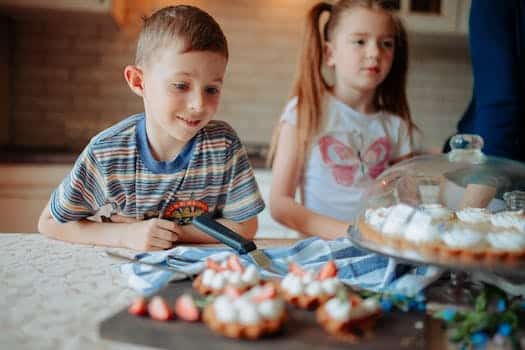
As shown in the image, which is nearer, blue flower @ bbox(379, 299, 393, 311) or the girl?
blue flower @ bbox(379, 299, 393, 311)

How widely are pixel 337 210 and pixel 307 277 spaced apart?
2.87 ft

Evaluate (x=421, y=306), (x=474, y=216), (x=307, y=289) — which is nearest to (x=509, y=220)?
(x=474, y=216)

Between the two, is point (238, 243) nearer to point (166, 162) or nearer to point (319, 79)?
point (166, 162)

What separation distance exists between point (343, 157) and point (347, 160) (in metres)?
0.01

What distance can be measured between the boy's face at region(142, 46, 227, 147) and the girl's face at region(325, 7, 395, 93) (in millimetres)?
542

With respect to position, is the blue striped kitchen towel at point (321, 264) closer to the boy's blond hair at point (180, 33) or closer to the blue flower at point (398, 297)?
the blue flower at point (398, 297)

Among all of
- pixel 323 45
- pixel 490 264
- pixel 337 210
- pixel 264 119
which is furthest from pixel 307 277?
pixel 264 119

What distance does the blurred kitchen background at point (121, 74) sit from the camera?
8.69ft

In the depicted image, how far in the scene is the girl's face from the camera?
1453mm

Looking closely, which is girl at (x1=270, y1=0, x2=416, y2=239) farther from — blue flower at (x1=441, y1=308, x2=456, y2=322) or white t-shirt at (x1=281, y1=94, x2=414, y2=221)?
blue flower at (x1=441, y1=308, x2=456, y2=322)

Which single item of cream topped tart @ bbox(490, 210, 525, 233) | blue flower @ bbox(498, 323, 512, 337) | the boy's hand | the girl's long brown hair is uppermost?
the girl's long brown hair

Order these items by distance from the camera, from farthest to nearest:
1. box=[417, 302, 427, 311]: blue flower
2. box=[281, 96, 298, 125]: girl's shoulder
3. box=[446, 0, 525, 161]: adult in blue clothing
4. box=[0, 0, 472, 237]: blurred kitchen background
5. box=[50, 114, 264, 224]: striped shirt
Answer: box=[0, 0, 472, 237]: blurred kitchen background → box=[281, 96, 298, 125]: girl's shoulder → box=[446, 0, 525, 161]: adult in blue clothing → box=[50, 114, 264, 224]: striped shirt → box=[417, 302, 427, 311]: blue flower

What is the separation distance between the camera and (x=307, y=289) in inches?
27.3

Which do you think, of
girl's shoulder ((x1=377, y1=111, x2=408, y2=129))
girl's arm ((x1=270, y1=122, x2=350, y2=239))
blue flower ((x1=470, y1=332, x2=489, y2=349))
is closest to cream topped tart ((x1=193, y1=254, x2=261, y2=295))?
blue flower ((x1=470, y1=332, x2=489, y2=349))
